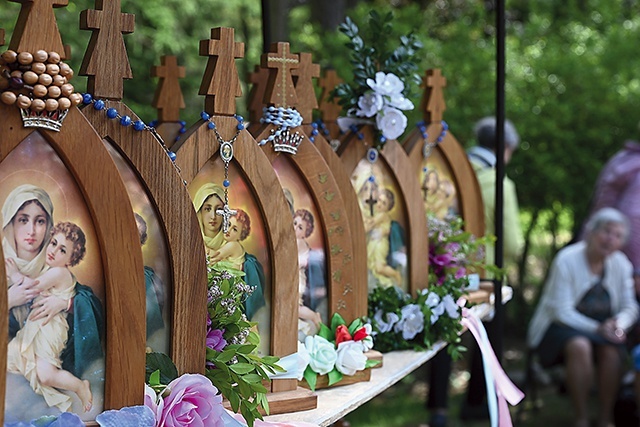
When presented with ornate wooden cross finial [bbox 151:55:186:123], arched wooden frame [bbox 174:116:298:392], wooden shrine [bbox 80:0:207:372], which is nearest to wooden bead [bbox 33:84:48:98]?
wooden shrine [bbox 80:0:207:372]

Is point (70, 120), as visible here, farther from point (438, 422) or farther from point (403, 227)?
point (438, 422)

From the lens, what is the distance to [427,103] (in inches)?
105

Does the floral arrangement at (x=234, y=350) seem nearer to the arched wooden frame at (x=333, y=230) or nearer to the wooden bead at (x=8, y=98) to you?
the arched wooden frame at (x=333, y=230)

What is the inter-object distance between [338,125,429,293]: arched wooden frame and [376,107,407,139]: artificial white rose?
0.03 meters

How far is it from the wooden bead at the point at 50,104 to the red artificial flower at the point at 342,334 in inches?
35.5

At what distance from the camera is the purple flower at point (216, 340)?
1621 millimetres

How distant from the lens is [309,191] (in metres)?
1.97

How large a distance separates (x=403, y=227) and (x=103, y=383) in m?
1.14

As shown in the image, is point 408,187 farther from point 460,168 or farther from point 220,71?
point 220,71

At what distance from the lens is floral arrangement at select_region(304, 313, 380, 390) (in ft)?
6.32

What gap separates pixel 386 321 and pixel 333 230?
1.22 ft

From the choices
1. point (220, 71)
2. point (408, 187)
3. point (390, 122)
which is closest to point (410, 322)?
point (408, 187)

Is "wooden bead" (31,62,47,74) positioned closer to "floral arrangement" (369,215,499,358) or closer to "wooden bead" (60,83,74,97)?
"wooden bead" (60,83,74,97)

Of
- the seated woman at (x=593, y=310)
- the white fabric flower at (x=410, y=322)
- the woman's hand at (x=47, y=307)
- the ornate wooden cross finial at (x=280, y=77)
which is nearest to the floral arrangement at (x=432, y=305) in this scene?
the white fabric flower at (x=410, y=322)
